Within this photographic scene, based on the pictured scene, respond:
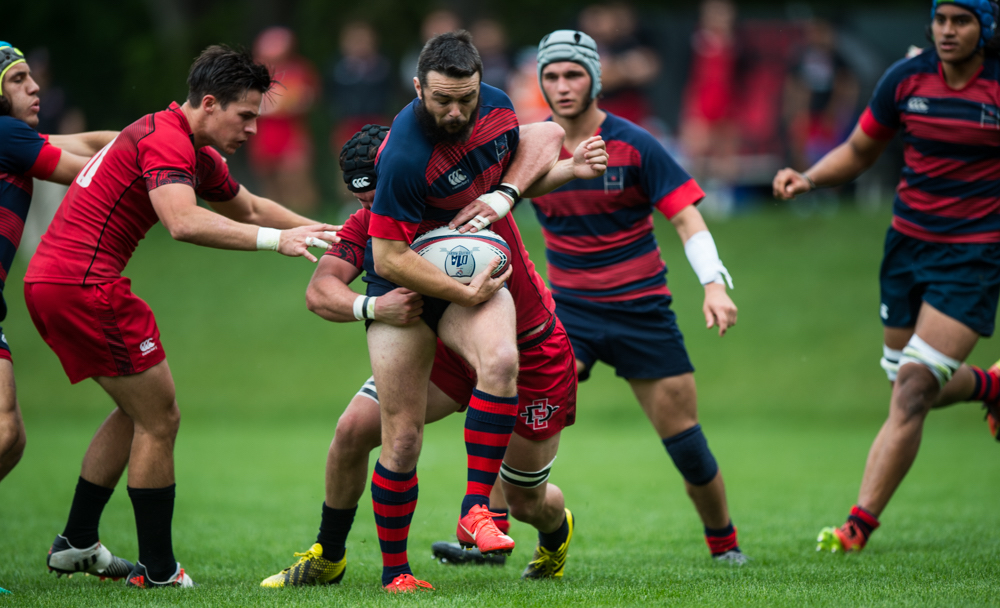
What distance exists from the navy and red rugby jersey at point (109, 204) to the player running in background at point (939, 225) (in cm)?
349

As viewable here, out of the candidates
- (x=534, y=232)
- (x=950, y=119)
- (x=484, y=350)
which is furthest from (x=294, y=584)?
(x=534, y=232)

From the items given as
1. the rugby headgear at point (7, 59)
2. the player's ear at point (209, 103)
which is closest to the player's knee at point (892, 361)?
the player's ear at point (209, 103)

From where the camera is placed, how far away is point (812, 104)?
15.4 meters

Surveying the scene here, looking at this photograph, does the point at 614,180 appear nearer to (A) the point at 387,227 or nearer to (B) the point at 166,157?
(A) the point at 387,227

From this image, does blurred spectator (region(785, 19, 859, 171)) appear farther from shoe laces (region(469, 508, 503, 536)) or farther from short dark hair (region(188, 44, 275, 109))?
shoe laces (region(469, 508, 503, 536))

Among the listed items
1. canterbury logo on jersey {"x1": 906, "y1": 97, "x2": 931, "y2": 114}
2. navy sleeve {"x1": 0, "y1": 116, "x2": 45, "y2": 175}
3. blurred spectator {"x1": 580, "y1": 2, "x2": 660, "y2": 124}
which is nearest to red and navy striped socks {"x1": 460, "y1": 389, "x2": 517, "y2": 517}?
navy sleeve {"x1": 0, "y1": 116, "x2": 45, "y2": 175}

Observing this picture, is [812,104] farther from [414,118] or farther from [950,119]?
→ [414,118]

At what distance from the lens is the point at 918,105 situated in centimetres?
581

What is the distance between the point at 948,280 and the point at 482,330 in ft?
9.56

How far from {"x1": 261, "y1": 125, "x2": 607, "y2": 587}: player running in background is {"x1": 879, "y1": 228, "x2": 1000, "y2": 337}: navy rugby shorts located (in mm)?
2278

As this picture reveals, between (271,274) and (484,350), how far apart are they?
37.7ft

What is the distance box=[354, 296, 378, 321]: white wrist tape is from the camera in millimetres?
4531

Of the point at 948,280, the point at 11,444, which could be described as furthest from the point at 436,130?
the point at 948,280

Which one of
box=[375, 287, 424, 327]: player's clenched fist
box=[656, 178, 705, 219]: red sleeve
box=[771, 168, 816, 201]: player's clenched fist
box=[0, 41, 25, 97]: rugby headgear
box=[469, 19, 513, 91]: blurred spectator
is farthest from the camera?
box=[469, 19, 513, 91]: blurred spectator
